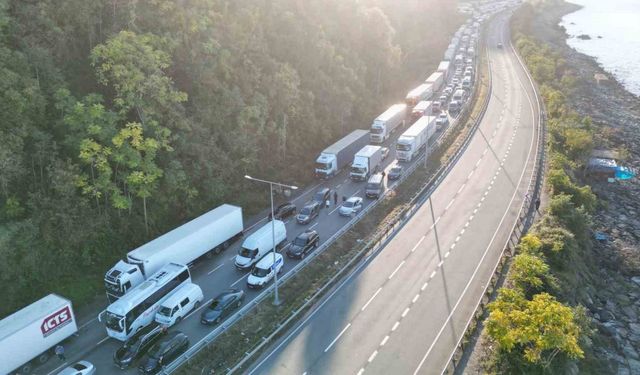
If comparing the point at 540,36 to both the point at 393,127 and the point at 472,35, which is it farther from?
the point at 393,127

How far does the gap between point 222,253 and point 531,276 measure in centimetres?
2790

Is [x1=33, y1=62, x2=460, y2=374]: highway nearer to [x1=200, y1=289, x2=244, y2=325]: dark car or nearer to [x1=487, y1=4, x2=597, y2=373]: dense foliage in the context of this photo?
[x1=200, y1=289, x2=244, y2=325]: dark car

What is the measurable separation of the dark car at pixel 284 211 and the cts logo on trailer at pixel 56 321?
23.0 meters

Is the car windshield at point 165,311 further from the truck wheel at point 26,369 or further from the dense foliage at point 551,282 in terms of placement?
the dense foliage at point 551,282

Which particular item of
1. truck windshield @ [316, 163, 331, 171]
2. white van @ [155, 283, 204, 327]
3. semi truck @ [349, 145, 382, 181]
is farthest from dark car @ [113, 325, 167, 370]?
semi truck @ [349, 145, 382, 181]

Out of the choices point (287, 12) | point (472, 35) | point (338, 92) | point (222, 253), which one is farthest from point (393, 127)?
point (472, 35)

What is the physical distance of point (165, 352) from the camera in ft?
100

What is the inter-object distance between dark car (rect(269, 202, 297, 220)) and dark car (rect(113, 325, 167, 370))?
1999 cm

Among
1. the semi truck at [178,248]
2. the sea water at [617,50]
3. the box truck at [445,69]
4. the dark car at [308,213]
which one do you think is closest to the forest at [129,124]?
the semi truck at [178,248]

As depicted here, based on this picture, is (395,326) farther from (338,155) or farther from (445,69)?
(445,69)

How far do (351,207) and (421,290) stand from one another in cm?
1530

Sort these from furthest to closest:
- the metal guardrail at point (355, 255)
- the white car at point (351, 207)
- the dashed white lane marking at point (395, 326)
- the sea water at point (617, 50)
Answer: the sea water at point (617, 50), the white car at point (351, 207), the dashed white lane marking at point (395, 326), the metal guardrail at point (355, 255)

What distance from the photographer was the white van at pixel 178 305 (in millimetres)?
34562

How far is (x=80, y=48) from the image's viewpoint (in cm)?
4650
